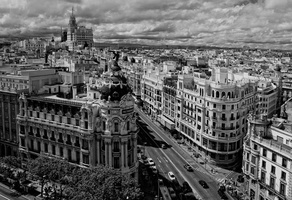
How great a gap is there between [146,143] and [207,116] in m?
31.5

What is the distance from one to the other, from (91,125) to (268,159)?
50.6m

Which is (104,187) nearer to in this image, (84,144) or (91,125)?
(91,125)

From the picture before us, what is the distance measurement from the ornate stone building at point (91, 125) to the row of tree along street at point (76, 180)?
34.8 feet

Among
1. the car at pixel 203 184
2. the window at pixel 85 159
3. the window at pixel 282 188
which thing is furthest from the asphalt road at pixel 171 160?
the window at pixel 85 159

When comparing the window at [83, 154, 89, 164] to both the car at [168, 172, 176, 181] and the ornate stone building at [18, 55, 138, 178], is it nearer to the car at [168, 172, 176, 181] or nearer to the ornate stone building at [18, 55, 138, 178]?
the ornate stone building at [18, 55, 138, 178]

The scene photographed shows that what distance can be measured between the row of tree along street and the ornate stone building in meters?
10.6

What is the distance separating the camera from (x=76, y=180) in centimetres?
8100

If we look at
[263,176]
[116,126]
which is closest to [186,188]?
[263,176]

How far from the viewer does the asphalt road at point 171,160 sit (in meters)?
107

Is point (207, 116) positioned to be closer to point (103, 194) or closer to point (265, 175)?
point (265, 175)

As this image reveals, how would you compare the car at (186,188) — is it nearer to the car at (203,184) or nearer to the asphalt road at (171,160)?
the asphalt road at (171,160)

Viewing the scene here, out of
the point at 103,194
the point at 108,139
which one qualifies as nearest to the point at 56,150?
the point at 108,139

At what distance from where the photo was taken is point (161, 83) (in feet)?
570

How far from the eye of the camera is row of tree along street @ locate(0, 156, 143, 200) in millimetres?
71625
